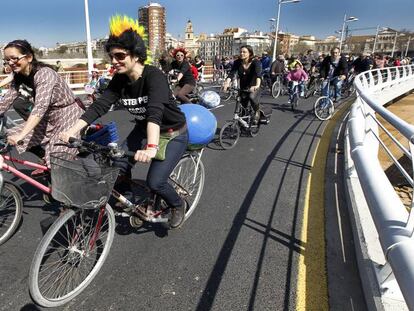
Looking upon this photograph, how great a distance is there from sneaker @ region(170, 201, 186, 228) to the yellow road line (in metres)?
1.33

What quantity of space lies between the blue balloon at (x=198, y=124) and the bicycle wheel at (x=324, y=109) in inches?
294

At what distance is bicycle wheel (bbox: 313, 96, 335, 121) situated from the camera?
10.4 m

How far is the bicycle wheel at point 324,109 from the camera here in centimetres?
1042

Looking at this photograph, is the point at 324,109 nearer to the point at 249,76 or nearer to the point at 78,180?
the point at 249,76

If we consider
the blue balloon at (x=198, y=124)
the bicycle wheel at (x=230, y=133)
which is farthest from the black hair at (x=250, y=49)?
the blue balloon at (x=198, y=124)

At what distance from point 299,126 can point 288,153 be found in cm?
304

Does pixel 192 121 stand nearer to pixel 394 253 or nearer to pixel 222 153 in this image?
pixel 394 253

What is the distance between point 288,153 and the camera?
6.68 meters

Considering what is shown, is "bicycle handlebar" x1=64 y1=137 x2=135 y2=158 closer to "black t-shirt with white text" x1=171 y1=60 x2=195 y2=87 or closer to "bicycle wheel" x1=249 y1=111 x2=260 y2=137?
"bicycle wheel" x1=249 y1=111 x2=260 y2=137

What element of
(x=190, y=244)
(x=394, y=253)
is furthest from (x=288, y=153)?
(x=394, y=253)

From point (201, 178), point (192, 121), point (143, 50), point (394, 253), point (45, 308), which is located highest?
point (143, 50)

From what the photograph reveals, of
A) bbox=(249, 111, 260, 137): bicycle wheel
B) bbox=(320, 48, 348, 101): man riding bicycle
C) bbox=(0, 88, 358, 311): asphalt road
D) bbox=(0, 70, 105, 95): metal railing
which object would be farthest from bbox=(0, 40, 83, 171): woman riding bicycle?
bbox=(0, 70, 105, 95): metal railing

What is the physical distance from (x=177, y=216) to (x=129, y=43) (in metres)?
1.86

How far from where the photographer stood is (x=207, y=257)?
3.15 meters
